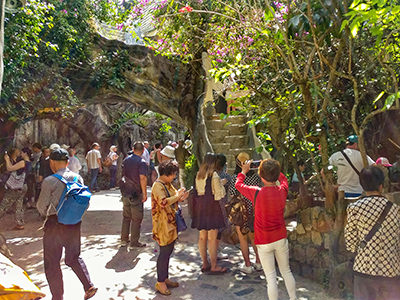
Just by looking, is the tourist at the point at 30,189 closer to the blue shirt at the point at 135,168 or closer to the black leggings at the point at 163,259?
the blue shirt at the point at 135,168

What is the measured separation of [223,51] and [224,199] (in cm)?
337

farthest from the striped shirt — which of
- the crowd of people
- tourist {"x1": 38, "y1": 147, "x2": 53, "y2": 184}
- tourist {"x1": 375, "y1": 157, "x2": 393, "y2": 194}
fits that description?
tourist {"x1": 375, "y1": 157, "x2": 393, "y2": 194}

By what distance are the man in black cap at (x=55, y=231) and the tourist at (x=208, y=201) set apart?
158cm

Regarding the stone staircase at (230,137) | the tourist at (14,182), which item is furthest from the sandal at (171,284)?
the stone staircase at (230,137)

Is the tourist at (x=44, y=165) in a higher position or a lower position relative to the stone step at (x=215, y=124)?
lower

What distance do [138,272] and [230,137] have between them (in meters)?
6.04

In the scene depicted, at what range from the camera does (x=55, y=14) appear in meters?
9.10

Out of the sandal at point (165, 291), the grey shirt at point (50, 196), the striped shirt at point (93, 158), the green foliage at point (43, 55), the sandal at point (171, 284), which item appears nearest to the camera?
the grey shirt at point (50, 196)

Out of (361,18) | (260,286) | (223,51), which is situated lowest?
(260,286)

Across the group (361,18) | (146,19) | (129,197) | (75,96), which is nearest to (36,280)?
(129,197)

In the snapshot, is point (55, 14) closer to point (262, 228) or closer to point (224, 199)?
point (224, 199)

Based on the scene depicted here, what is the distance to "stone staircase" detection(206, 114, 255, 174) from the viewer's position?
10.3 meters

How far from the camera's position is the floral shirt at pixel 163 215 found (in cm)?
429

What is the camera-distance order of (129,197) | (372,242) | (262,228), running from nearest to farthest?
1. (372,242)
2. (262,228)
3. (129,197)
